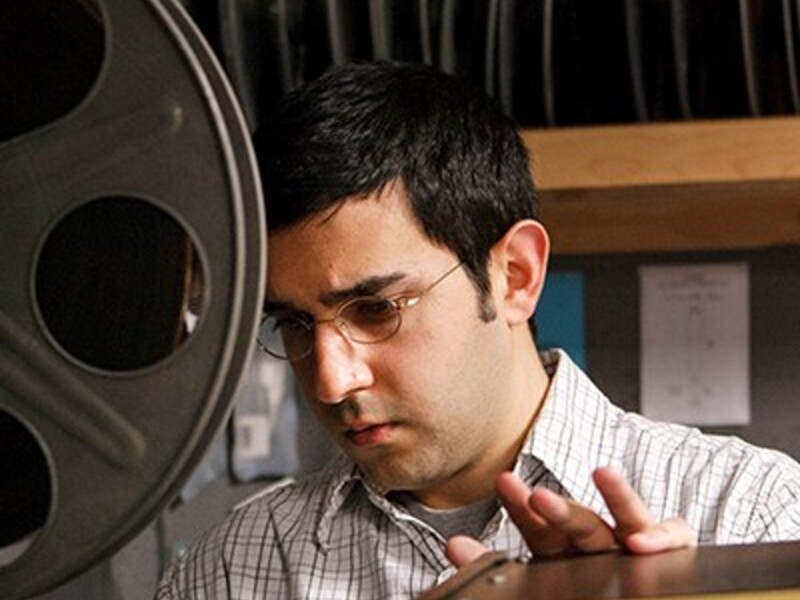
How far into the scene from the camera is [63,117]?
900mm

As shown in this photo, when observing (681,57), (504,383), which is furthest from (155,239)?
(681,57)

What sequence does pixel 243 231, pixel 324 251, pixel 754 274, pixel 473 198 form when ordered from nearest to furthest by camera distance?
pixel 243 231 < pixel 324 251 < pixel 473 198 < pixel 754 274

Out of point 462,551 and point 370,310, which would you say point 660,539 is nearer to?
point 462,551

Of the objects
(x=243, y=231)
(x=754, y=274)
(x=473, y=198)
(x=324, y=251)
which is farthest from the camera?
(x=754, y=274)

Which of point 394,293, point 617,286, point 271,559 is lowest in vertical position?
point 271,559

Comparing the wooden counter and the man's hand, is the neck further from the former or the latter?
the wooden counter

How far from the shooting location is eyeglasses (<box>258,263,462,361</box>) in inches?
50.1

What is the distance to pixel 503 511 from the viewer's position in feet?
4.38

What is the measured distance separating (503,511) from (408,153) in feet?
0.94

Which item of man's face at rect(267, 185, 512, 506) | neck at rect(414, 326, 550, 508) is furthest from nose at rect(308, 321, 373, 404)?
neck at rect(414, 326, 550, 508)

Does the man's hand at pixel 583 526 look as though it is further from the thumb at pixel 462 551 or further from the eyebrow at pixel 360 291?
the eyebrow at pixel 360 291

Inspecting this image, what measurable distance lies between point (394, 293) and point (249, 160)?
427 millimetres

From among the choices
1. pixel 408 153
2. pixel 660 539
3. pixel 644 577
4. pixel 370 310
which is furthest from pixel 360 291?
pixel 644 577

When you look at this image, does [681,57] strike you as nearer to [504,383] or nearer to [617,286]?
[504,383]
